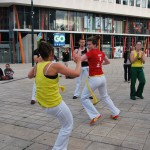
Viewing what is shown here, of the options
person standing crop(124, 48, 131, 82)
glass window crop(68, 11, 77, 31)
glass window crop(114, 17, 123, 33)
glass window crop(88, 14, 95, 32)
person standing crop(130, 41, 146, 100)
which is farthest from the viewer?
glass window crop(114, 17, 123, 33)

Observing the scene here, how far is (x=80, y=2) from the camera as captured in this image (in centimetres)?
3369

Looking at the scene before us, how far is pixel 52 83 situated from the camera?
149 inches

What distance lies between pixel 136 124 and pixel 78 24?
1181 inches

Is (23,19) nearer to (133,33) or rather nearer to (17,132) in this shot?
(133,33)

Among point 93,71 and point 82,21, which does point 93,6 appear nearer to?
point 82,21

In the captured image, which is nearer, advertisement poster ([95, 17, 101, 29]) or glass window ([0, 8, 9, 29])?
glass window ([0, 8, 9, 29])

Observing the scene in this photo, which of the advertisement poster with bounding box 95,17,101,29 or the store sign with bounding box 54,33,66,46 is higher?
the advertisement poster with bounding box 95,17,101,29

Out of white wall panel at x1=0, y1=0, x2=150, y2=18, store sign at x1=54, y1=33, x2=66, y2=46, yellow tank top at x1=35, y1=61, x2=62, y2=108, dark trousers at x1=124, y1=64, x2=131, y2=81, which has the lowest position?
dark trousers at x1=124, y1=64, x2=131, y2=81

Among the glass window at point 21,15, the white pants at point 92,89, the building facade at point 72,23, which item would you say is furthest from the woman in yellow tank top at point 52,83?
the glass window at point 21,15

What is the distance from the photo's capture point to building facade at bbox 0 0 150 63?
98.0 feet

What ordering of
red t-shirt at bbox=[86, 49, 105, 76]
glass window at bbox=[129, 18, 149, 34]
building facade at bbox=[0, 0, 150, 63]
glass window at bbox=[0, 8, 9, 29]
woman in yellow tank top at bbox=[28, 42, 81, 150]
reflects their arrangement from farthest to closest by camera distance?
1. glass window at bbox=[129, 18, 149, 34]
2. glass window at bbox=[0, 8, 9, 29]
3. building facade at bbox=[0, 0, 150, 63]
4. red t-shirt at bbox=[86, 49, 105, 76]
5. woman in yellow tank top at bbox=[28, 42, 81, 150]

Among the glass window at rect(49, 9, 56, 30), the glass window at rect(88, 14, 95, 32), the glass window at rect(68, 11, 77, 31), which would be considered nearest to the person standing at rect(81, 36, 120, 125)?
the glass window at rect(49, 9, 56, 30)

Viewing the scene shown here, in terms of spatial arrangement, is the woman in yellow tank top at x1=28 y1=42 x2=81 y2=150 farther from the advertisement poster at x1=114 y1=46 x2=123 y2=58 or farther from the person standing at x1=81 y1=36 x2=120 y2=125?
the advertisement poster at x1=114 y1=46 x2=123 y2=58

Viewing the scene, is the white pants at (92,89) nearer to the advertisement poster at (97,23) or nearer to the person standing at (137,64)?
Result: the person standing at (137,64)
